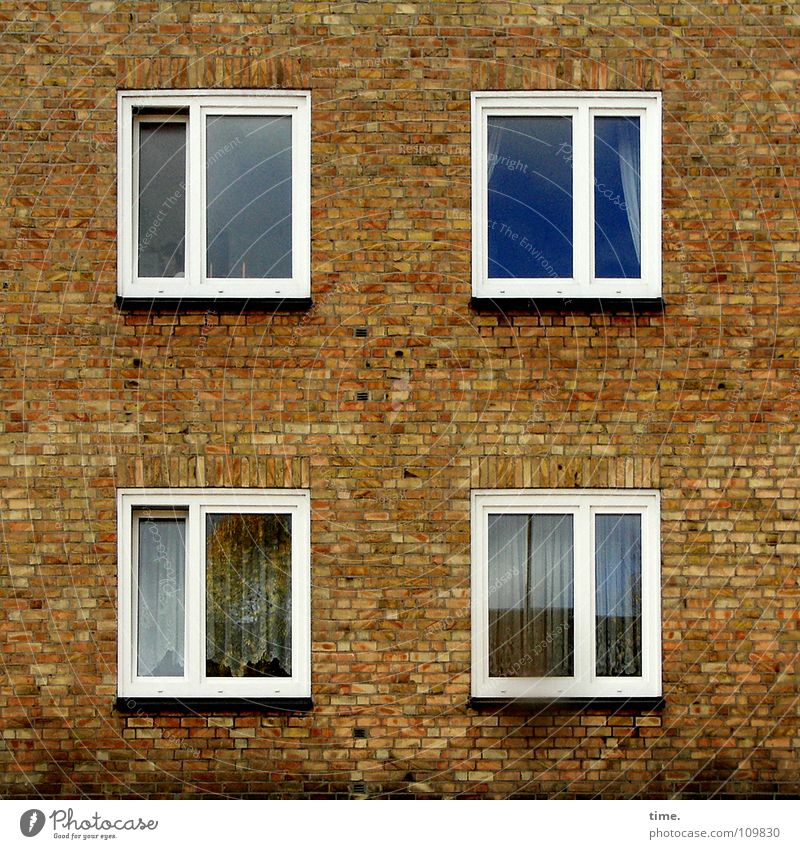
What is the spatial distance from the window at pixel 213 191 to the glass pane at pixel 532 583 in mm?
2498

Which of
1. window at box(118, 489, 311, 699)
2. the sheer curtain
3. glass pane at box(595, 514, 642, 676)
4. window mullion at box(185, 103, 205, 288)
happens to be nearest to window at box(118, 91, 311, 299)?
window mullion at box(185, 103, 205, 288)

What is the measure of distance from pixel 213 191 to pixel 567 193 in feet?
8.95

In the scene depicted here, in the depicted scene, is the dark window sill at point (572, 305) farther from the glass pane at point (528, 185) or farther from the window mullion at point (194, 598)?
the window mullion at point (194, 598)

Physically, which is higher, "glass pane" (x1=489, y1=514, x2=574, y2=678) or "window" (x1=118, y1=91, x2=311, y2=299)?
"window" (x1=118, y1=91, x2=311, y2=299)

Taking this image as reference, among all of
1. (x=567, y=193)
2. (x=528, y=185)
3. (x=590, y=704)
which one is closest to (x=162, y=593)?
(x=590, y=704)

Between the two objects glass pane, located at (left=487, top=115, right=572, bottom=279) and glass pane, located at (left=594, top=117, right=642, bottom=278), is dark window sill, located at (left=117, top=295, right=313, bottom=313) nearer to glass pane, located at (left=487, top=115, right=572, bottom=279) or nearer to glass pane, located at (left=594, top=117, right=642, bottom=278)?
glass pane, located at (left=487, top=115, right=572, bottom=279)

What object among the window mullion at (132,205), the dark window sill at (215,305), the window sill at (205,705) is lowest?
the window sill at (205,705)

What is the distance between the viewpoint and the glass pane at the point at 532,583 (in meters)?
7.97

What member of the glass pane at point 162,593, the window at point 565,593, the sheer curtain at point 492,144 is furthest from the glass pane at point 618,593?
the glass pane at point 162,593

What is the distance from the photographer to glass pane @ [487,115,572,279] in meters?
8.12

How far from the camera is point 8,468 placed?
7828 mm

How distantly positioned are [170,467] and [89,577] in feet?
3.32

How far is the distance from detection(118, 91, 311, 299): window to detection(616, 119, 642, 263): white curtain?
2415 mm

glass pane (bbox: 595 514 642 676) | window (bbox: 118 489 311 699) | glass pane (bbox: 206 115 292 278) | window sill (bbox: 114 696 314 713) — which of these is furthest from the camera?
glass pane (bbox: 206 115 292 278)
